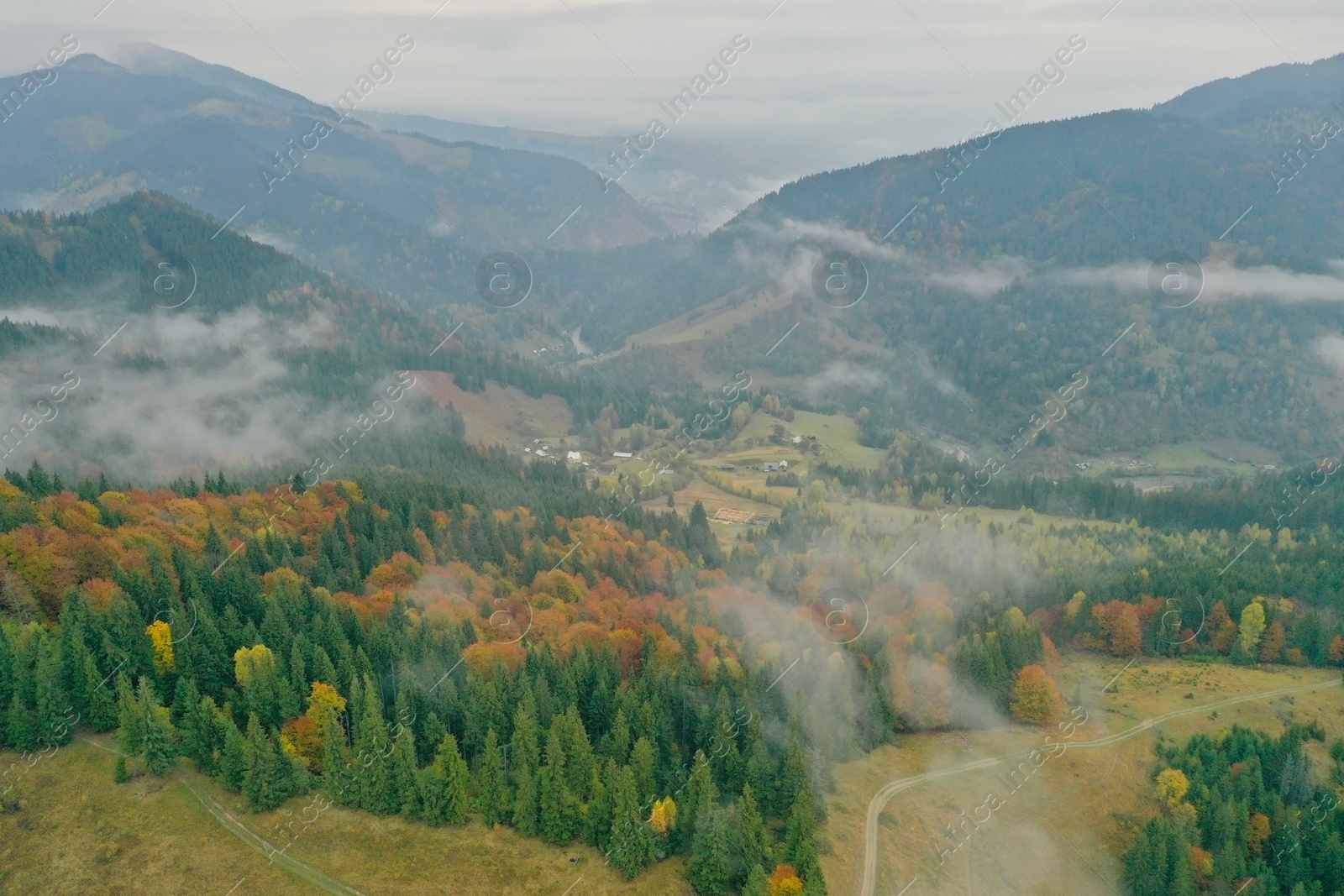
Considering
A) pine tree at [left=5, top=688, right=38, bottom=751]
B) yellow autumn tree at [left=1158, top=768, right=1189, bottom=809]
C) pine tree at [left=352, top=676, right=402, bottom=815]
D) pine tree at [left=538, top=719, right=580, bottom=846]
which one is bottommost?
yellow autumn tree at [left=1158, top=768, right=1189, bottom=809]

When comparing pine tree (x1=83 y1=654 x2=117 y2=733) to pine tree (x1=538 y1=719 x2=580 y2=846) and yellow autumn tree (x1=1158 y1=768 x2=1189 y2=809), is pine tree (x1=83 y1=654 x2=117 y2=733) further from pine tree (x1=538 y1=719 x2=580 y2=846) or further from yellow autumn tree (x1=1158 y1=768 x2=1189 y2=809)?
yellow autumn tree (x1=1158 y1=768 x2=1189 y2=809)

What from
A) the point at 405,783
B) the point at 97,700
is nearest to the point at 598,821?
the point at 405,783

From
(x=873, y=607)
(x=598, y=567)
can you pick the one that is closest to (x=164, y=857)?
(x=598, y=567)

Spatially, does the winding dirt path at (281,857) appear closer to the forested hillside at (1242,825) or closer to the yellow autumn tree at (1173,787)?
the forested hillside at (1242,825)

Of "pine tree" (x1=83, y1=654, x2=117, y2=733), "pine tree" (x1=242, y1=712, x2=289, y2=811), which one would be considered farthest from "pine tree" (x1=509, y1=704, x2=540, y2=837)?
"pine tree" (x1=83, y1=654, x2=117, y2=733)

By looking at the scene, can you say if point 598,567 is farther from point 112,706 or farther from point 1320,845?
point 1320,845

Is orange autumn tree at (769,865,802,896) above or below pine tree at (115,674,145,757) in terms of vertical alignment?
below
